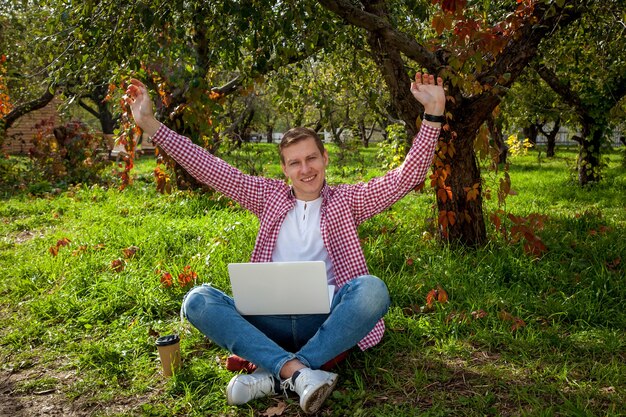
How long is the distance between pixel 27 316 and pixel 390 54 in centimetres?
303

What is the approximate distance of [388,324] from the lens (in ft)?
11.1

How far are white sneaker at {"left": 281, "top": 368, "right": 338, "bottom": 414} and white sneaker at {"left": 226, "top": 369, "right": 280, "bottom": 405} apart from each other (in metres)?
0.09

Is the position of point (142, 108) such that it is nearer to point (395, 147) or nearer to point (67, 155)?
point (395, 147)

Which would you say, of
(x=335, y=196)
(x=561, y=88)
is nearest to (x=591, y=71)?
(x=561, y=88)

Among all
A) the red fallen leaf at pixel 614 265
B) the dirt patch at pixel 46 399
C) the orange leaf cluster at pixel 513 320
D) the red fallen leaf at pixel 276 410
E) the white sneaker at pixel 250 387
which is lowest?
the dirt patch at pixel 46 399

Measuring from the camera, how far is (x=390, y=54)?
13.3ft

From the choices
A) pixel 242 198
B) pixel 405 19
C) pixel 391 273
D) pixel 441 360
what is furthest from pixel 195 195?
pixel 441 360

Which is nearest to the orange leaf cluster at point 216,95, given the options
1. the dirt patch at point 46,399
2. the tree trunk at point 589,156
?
the dirt patch at point 46,399

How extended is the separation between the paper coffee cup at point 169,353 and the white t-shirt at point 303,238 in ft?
2.13

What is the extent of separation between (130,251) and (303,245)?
7.69 feet

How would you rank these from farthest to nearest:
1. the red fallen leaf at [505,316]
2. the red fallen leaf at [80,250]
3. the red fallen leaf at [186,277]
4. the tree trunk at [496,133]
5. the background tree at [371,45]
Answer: the red fallen leaf at [80,250] < the tree trunk at [496,133] < the red fallen leaf at [186,277] < the background tree at [371,45] < the red fallen leaf at [505,316]

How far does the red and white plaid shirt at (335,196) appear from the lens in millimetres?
2881

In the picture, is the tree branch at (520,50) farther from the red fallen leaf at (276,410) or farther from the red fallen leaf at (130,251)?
the red fallen leaf at (130,251)

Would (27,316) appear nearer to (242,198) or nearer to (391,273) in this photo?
(242,198)
